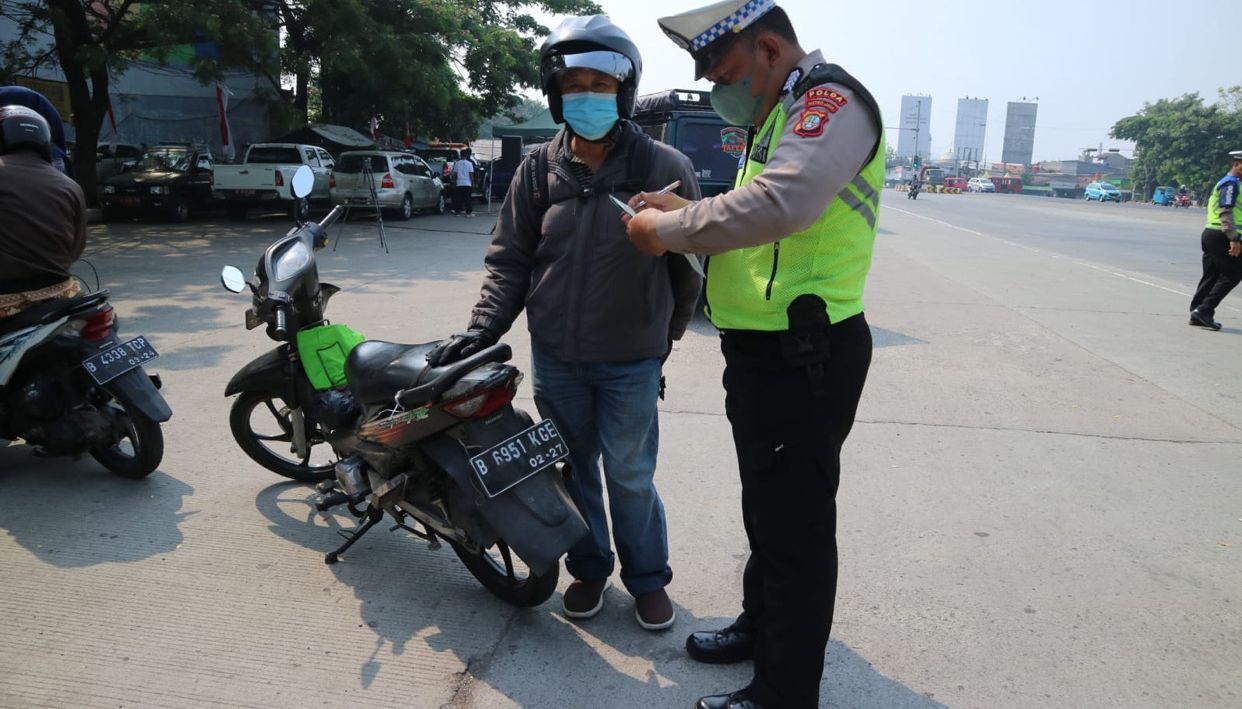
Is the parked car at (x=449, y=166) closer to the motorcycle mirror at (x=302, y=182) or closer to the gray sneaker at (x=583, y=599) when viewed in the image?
the motorcycle mirror at (x=302, y=182)

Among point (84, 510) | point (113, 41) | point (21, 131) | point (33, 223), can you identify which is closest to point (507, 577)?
point (84, 510)

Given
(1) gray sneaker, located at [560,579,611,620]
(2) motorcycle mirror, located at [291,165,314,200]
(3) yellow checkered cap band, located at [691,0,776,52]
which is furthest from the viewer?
(2) motorcycle mirror, located at [291,165,314,200]

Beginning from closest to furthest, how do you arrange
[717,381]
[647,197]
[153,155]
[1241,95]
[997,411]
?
[647,197] < [997,411] < [717,381] < [153,155] < [1241,95]

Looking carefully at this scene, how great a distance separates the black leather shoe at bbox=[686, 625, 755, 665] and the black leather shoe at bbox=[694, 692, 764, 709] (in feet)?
0.80

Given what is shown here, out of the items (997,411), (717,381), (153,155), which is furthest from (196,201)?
(997,411)

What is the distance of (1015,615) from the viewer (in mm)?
2975

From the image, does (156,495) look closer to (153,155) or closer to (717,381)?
(717,381)

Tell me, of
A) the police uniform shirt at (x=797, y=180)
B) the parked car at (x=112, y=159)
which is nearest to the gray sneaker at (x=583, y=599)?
the police uniform shirt at (x=797, y=180)

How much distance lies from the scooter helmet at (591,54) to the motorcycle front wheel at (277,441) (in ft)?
6.40

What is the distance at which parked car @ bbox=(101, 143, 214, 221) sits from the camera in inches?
626

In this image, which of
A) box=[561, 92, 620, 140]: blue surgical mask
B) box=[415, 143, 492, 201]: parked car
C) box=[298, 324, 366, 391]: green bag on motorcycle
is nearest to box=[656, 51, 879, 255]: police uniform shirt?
box=[561, 92, 620, 140]: blue surgical mask

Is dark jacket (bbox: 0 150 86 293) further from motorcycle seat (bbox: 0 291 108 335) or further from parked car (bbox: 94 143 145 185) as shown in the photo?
parked car (bbox: 94 143 145 185)

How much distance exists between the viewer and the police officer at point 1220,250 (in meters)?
7.88

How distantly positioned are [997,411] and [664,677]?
3628 mm
